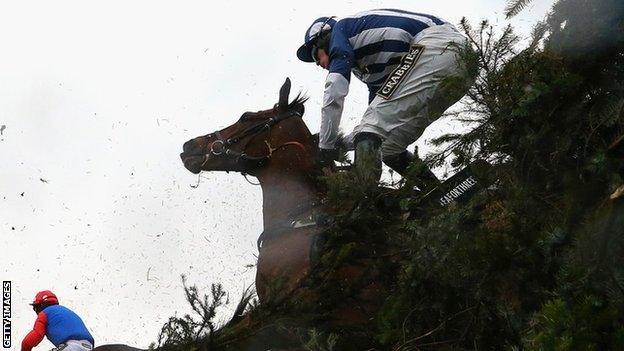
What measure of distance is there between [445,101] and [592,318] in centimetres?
278

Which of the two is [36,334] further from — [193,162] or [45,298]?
[193,162]

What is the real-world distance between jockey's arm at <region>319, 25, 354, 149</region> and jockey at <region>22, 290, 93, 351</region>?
364 centimetres

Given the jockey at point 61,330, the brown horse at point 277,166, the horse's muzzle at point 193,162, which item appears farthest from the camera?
the jockey at point 61,330

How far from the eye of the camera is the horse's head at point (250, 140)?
8922 millimetres

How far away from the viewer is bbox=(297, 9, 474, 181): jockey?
820cm

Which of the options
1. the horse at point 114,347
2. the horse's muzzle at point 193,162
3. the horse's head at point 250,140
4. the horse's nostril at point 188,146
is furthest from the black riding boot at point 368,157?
the horse at point 114,347

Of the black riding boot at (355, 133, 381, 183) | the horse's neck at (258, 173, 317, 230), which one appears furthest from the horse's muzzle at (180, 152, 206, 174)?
the black riding boot at (355, 133, 381, 183)

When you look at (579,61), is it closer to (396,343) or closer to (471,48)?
(471,48)

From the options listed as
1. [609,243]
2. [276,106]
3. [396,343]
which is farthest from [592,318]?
[276,106]

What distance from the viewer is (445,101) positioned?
6.85 meters

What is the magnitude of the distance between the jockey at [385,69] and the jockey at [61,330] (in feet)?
11.8

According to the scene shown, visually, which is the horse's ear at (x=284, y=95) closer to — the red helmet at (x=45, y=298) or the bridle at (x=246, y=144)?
the bridle at (x=246, y=144)

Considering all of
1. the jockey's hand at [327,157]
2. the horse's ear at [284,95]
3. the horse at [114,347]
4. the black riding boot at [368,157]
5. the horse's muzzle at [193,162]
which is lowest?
the horse at [114,347]

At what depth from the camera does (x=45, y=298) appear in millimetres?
11328
